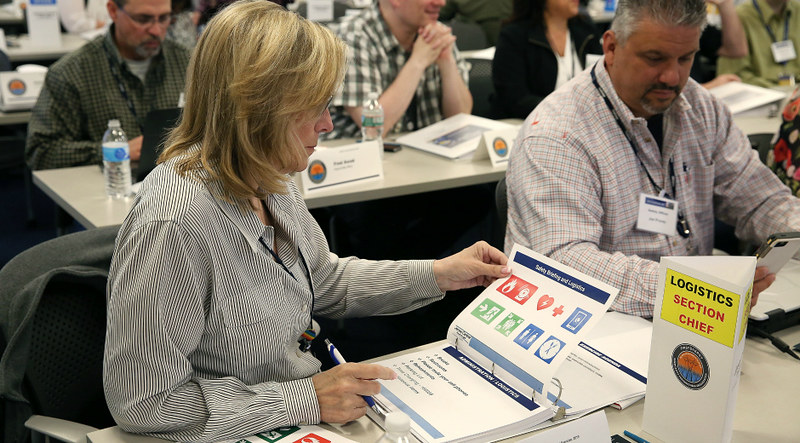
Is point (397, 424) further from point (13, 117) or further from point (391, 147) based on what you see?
point (13, 117)

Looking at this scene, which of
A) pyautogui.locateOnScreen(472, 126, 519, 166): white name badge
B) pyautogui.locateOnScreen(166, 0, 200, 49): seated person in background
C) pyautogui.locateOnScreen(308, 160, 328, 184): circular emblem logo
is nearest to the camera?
pyautogui.locateOnScreen(308, 160, 328, 184): circular emblem logo

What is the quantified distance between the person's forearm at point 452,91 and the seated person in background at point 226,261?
6.92 ft

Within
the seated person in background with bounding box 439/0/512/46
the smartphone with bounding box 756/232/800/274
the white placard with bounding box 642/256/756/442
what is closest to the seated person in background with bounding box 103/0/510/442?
the white placard with bounding box 642/256/756/442

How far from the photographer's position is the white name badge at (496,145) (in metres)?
2.98

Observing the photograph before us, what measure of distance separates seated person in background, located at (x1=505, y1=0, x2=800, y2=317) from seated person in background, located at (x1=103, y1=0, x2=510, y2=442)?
2.32ft

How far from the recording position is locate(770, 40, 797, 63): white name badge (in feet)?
15.9

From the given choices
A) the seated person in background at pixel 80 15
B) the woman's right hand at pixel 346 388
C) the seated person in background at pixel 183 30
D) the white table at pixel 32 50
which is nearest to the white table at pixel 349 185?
the woman's right hand at pixel 346 388

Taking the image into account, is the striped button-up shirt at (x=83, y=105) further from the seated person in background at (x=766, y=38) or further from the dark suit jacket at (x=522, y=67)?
the seated person in background at (x=766, y=38)

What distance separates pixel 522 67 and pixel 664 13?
1.83m

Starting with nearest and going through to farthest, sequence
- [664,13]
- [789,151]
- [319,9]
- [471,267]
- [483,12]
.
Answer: [471,267] → [664,13] → [789,151] → [319,9] → [483,12]

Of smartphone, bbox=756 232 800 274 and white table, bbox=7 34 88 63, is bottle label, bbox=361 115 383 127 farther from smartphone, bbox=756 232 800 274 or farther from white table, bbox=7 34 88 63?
white table, bbox=7 34 88 63

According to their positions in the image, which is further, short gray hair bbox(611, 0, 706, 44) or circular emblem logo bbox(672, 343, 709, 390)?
short gray hair bbox(611, 0, 706, 44)

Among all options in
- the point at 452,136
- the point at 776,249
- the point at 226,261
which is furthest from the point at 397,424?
the point at 452,136

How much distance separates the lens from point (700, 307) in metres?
→ 1.25
